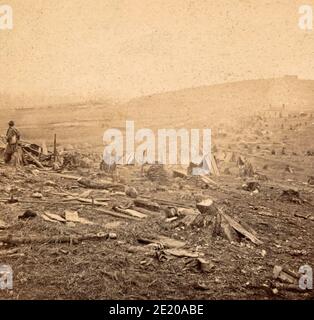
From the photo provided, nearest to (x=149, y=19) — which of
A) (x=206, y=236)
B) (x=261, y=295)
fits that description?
(x=206, y=236)

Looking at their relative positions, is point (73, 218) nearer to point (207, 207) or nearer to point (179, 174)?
point (179, 174)

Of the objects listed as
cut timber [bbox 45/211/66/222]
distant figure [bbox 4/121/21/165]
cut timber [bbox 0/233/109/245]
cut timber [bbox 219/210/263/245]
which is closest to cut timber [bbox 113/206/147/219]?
cut timber [bbox 0/233/109/245]

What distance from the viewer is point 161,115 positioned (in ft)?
20.3

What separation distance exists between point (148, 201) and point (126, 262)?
1113mm

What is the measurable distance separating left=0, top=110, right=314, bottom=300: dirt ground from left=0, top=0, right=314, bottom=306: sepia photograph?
1.2 inches

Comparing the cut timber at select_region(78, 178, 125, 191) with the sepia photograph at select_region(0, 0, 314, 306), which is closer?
the sepia photograph at select_region(0, 0, 314, 306)

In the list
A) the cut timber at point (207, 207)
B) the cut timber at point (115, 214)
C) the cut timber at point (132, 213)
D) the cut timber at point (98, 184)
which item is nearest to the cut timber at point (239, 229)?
the cut timber at point (207, 207)

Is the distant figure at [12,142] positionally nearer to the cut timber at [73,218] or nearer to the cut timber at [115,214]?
the cut timber at [73,218]

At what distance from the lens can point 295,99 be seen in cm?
634

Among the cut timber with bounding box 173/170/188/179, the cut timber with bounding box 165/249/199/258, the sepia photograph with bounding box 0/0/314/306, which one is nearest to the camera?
the cut timber with bounding box 165/249/199/258

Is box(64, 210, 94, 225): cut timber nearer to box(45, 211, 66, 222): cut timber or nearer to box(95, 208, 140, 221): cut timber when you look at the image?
box(45, 211, 66, 222): cut timber

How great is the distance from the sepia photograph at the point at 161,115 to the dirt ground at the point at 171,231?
3cm

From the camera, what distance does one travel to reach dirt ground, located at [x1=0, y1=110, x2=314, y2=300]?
5.19 metres

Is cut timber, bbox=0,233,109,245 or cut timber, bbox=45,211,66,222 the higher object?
cut timber, bbox=45,211,66,222
